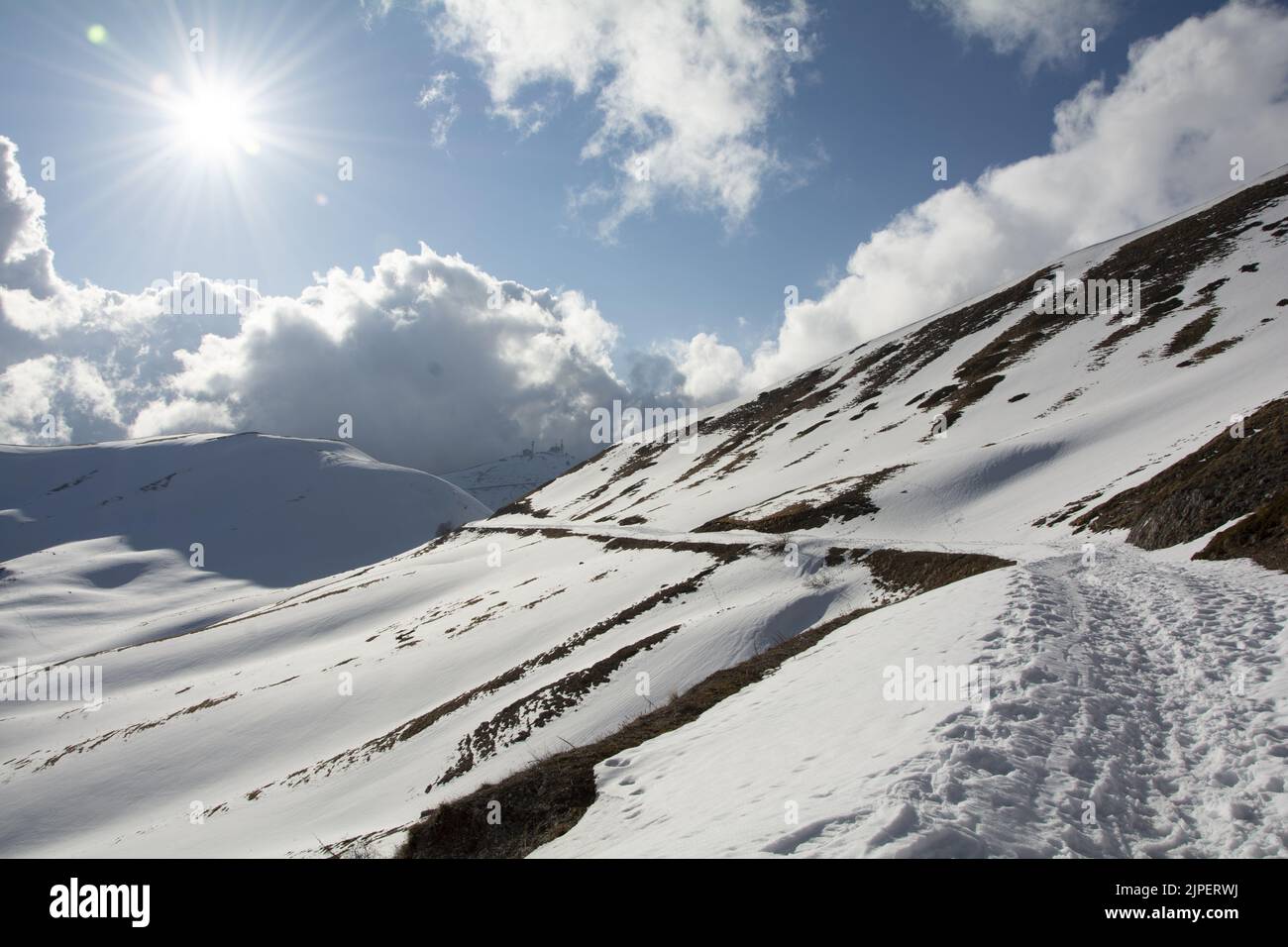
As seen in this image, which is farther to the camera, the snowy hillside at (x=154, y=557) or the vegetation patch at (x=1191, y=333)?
the snowy hillside at (x=154, y=557)

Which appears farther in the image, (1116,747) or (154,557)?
(154,557)

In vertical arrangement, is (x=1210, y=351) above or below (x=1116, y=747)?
above

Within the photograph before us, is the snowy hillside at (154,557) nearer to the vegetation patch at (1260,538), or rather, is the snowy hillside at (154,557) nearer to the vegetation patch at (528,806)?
the vegetation patch at (528,806)

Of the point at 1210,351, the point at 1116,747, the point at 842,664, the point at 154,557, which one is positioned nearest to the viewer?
the point at 1116,747


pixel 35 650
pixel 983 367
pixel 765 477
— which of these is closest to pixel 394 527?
pixel 35 650

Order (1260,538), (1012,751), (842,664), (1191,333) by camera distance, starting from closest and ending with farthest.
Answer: (1012,751), (842,664), (1260,538), (1191,333)

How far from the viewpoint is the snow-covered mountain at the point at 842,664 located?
7566 millimetres

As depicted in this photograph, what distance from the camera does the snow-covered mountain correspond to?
7.57 meters

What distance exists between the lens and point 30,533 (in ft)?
588

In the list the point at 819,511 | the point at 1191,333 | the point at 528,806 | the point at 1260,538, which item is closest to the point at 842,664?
the point at 528,806

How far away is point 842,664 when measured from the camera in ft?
46.4

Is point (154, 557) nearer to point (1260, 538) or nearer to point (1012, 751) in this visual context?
point (1012, 751)

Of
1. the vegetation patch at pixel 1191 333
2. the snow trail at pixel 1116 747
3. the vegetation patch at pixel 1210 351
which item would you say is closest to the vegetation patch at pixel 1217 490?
the snow trail at pixel 1116 747

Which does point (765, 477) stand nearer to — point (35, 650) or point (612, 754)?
point (612, 754)
